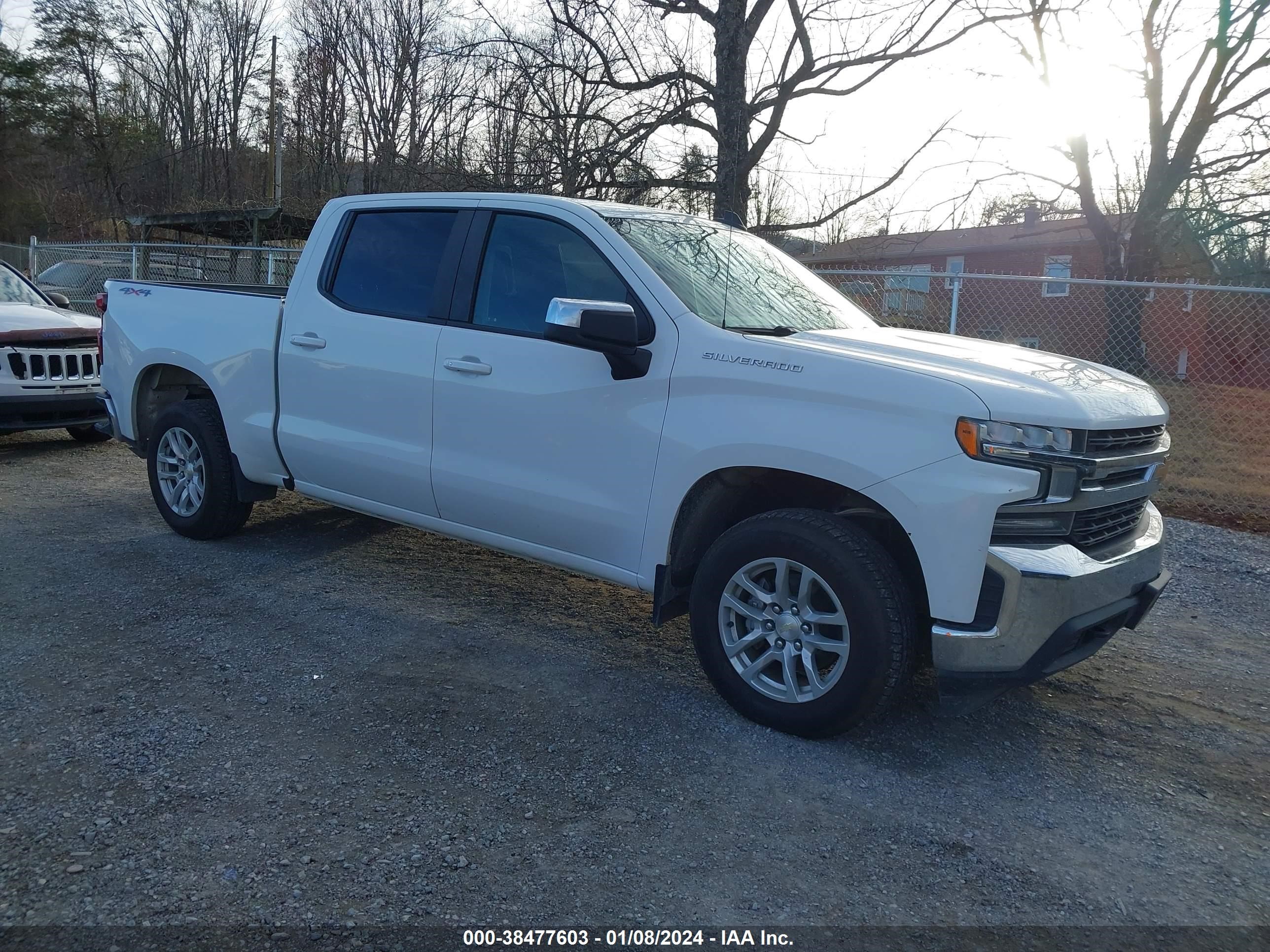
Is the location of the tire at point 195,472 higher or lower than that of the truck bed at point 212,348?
lower

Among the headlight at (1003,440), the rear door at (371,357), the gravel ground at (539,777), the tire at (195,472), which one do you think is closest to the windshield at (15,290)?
the tire at (195,472)

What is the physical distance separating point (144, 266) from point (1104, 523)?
1650 centimetres

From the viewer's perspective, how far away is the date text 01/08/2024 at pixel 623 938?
2.58 m

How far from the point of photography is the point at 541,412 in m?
4.36

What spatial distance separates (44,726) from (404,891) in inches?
68.4

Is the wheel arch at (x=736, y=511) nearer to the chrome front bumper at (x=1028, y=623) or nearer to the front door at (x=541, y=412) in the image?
the front door at (x=541, y=412)

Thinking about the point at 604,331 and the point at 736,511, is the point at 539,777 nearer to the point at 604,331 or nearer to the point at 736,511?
the point at 736,511

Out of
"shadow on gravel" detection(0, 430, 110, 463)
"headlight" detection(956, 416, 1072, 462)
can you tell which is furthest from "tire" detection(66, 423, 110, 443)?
"headlight" detection(956, 416, 1072, 462)

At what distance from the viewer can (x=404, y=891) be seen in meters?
2.75

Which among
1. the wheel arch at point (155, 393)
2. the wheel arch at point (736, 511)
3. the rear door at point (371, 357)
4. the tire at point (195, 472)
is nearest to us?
the wheel arch at point (736, 511)

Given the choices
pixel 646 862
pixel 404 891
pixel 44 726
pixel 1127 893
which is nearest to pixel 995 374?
pixel 1127 893

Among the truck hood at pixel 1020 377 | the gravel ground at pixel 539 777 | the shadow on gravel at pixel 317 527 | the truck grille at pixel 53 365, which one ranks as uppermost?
the truck hood at pixel 1020 377

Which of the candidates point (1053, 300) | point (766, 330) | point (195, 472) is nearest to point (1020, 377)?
point (766, 330)

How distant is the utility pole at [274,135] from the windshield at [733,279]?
30299mm
